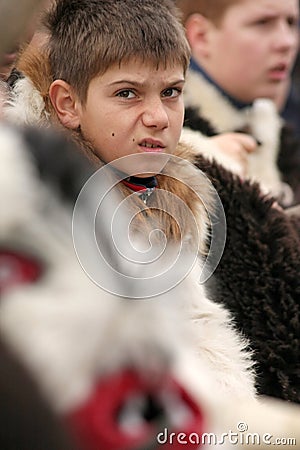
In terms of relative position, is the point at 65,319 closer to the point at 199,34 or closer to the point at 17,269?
the point at 17,269

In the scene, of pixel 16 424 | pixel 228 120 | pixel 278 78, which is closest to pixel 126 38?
pixel 16 424

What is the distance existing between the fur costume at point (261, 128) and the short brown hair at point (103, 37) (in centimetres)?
99

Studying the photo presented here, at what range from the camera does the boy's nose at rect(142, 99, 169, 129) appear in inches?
55.9

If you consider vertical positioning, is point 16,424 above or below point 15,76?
below

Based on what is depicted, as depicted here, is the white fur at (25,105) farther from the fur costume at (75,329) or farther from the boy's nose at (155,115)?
the fur costume at (75,329)

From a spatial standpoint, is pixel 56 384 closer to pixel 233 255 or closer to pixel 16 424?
pixel 16 424

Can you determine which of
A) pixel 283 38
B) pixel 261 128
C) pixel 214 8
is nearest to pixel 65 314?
pixel 261 128

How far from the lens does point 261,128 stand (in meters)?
2.75

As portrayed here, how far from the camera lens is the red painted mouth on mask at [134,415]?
22.5 inches

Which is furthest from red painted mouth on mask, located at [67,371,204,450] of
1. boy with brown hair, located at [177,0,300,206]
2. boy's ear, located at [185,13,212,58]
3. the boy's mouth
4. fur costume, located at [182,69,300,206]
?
boy's ear, located at [185,13,212,58]

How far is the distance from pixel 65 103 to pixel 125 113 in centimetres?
Result: 9

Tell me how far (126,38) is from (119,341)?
0.90m

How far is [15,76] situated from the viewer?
146 cm

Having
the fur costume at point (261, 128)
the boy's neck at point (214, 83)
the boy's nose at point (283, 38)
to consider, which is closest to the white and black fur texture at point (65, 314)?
the fur costume at point (261, 128)
